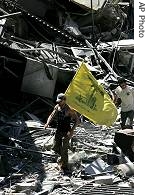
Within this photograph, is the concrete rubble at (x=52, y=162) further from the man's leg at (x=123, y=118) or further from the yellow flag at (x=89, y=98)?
A: the yellow flag at (x=89, y=98)

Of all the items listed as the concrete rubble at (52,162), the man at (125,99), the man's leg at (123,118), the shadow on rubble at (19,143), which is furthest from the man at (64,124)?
the man's leg at (123,118)

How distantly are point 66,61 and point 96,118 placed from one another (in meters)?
5.73

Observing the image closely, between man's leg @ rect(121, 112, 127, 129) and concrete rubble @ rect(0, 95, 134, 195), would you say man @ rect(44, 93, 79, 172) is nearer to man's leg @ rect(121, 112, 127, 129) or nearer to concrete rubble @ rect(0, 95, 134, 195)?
concrete rubble @ rect(0, 95, 134, 195)

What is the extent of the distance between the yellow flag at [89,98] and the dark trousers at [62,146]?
0.74 metres

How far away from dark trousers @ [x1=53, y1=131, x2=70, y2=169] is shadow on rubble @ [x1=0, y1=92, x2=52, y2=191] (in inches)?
17.9

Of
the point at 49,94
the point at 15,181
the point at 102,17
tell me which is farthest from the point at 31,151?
the point at 102,17

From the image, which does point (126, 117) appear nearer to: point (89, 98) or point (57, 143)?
point (57, 143)

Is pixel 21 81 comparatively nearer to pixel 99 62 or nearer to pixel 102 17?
pixel 99 62

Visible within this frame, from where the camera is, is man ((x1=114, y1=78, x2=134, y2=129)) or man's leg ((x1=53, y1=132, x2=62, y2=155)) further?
man ((x1=114, y1=78, x2=134, y2=129))

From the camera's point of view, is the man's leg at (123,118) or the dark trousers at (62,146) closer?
the dark trousers at (62,146)

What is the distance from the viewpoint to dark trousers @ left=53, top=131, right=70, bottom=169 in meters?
10.5

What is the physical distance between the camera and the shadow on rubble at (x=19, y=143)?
10.6 metres

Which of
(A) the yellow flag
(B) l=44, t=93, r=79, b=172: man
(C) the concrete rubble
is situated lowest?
(C) the concrete rubble

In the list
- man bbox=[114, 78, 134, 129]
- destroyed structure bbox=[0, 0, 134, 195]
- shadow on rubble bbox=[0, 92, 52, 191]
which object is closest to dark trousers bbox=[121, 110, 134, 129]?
man bbox=[114, 78, 134, 129]
